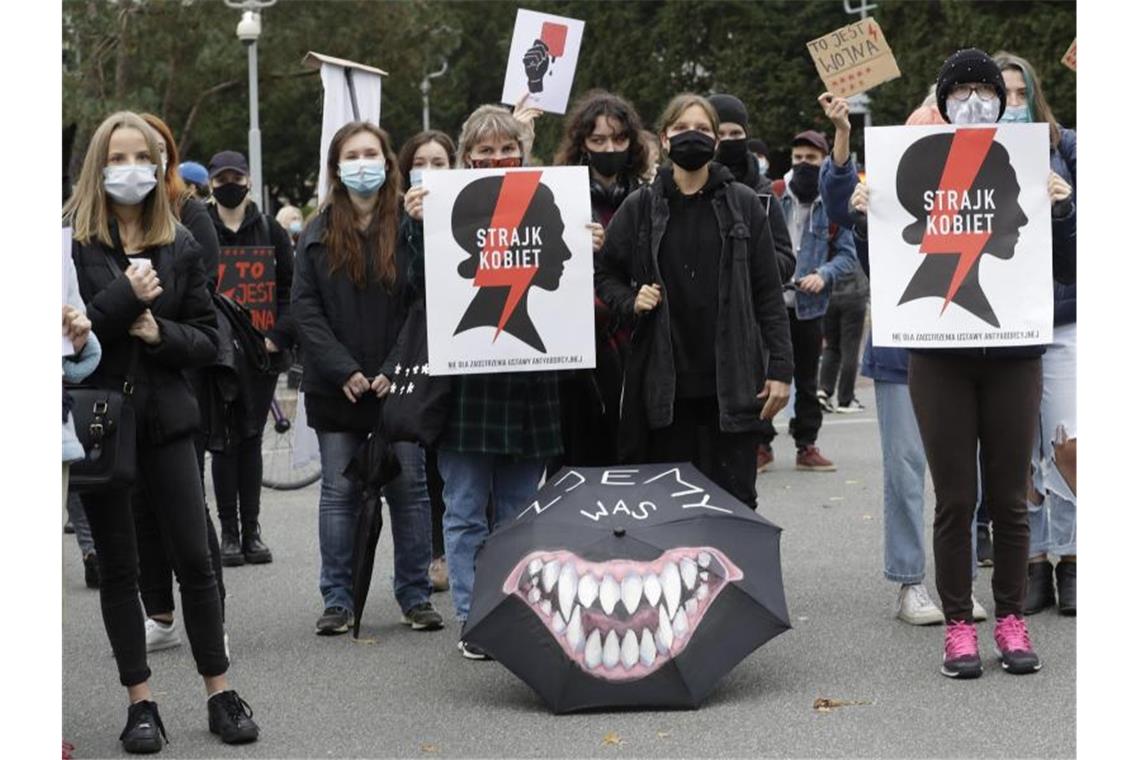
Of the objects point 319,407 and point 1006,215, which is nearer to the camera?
point 1006,215

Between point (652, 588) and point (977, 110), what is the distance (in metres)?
1.95

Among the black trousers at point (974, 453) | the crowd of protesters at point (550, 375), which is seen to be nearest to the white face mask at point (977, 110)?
the crowd of protesters at point (550, 375)

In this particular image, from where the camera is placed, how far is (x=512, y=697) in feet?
21.0

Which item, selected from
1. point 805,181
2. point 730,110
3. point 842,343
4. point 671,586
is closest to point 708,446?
point 671,586

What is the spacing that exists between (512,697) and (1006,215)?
2292 millimetres

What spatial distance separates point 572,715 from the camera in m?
6.07

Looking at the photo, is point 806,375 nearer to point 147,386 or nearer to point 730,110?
point 730,110

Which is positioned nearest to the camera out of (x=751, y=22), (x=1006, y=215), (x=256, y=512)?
(x=1006, y=215)

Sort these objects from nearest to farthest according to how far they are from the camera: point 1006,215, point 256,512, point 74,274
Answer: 1. point 74,274
2. point 1006,215
3. point 256,512

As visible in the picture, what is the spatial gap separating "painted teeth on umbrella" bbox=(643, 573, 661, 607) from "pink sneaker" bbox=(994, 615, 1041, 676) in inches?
51.1

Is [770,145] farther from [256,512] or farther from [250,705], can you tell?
[250,705]

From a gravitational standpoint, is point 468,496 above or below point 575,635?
above

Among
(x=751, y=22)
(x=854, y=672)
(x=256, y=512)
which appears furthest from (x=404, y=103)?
(x=854, y=672)

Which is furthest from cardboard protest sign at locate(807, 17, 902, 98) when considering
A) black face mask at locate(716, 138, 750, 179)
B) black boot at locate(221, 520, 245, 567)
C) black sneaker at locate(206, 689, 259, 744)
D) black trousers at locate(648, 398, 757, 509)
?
black boot at locate(221, 520, 245, 567)
